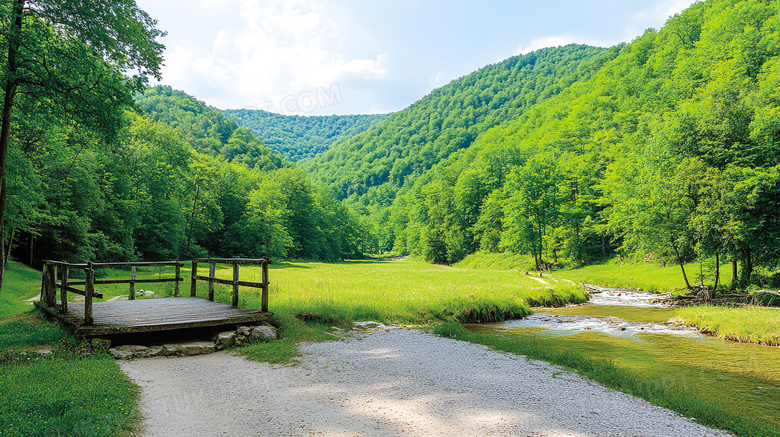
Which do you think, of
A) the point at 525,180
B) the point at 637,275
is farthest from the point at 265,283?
the point at 525,180

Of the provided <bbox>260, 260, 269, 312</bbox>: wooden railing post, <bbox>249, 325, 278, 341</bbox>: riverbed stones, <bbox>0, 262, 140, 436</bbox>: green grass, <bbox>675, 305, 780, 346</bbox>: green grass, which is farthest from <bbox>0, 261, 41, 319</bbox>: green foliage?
<bbox>675, 305, 780, 346</bbox>: green grass

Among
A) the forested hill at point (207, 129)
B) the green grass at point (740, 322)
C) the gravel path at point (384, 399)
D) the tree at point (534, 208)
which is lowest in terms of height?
the green grass at point (740, 322)

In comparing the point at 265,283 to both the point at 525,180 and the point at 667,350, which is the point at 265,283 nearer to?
the point at 667,350

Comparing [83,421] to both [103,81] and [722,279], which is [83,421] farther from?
[722,279]

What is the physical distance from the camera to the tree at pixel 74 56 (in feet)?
34.6

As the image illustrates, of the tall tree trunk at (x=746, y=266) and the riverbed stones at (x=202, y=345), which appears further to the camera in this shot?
the tall tree trunk at (x=746, y=266)

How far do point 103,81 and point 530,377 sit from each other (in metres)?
13.7

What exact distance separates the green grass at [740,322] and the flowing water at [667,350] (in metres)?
0.56

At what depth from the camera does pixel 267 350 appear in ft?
33.6

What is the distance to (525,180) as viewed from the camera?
4825 cm

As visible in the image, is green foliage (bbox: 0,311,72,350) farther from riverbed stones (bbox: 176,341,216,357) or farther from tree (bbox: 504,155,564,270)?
tree (bbox: 504,155,564,270)

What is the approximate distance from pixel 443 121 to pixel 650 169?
401 ft

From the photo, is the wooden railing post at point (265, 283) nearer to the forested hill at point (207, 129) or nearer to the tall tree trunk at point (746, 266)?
the tall tree trunk at point (746, 266)

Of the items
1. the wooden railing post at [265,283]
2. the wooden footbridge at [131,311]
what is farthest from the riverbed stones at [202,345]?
the wooden railing post at [265,283]
